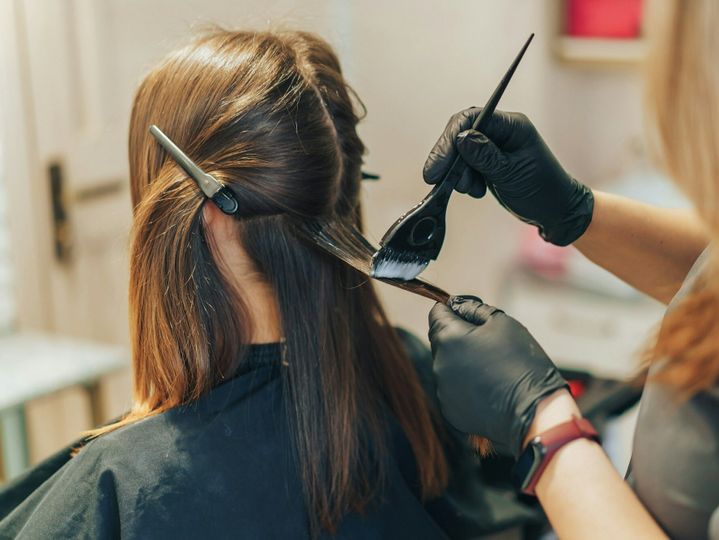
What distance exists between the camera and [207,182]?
941 mm

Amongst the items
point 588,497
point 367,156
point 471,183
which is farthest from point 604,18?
point 588,497

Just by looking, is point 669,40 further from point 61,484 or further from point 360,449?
point 61,484

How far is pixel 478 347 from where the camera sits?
869 mm

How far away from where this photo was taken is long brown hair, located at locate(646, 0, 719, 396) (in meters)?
0.72

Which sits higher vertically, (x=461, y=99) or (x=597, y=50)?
(x=597, y=50)

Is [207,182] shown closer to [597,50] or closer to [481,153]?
[481,153]

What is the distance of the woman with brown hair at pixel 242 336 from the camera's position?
97 cm

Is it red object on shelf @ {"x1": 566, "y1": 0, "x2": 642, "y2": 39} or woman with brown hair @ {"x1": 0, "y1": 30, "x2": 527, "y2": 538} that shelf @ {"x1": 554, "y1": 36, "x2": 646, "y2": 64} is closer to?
red object on shelf @ {"x1": 566, "y1": 0, "x2": 642, "y2": 39}

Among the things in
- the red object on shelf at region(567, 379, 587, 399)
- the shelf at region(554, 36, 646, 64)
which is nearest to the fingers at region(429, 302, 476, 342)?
the red object on shelf at region(567, 379, 587, 399)

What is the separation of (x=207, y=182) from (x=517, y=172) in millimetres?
392

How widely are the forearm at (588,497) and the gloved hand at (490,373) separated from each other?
4 centimetres

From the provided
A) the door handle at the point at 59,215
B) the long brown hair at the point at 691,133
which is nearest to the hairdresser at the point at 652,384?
the long brown hair at the point at 691,133

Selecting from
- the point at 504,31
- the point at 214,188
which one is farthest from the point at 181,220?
the point at 504,31

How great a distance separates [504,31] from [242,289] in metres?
1.99
